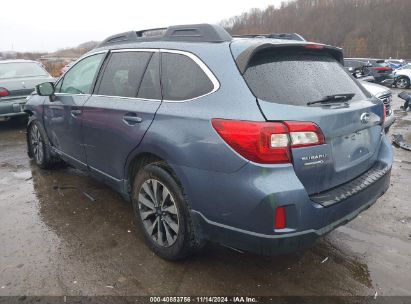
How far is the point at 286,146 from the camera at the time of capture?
7.59 ft

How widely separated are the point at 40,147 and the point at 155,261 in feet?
10.2

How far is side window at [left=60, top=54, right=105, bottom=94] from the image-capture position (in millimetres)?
3963

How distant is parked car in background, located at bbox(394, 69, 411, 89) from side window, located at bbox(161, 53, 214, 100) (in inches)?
833

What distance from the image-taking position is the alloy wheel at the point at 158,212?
2.90m

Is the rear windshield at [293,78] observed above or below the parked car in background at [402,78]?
above

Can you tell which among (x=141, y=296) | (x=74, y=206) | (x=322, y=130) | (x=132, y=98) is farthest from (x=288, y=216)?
(x=74, y=206)

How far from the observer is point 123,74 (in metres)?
3.50

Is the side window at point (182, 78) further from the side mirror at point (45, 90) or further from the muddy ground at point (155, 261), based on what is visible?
the side mirror at point (45, 90)

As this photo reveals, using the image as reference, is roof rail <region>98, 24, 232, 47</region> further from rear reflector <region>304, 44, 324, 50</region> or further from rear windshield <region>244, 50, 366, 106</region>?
rear reflector <region>304, 44, 324, 50</region>

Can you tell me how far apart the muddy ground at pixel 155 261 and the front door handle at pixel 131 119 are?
3.55 feet

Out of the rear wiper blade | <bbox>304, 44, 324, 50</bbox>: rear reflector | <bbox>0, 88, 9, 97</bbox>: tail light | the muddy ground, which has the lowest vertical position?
the muddy ground

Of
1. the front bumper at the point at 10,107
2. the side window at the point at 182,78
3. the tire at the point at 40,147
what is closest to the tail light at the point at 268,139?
the side window at the point at 182,78

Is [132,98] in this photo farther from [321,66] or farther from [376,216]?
[376,216]

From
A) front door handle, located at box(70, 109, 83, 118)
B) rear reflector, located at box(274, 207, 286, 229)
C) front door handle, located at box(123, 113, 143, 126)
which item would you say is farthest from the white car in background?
rear reflector, located at box(274, 207, 286, 229)
